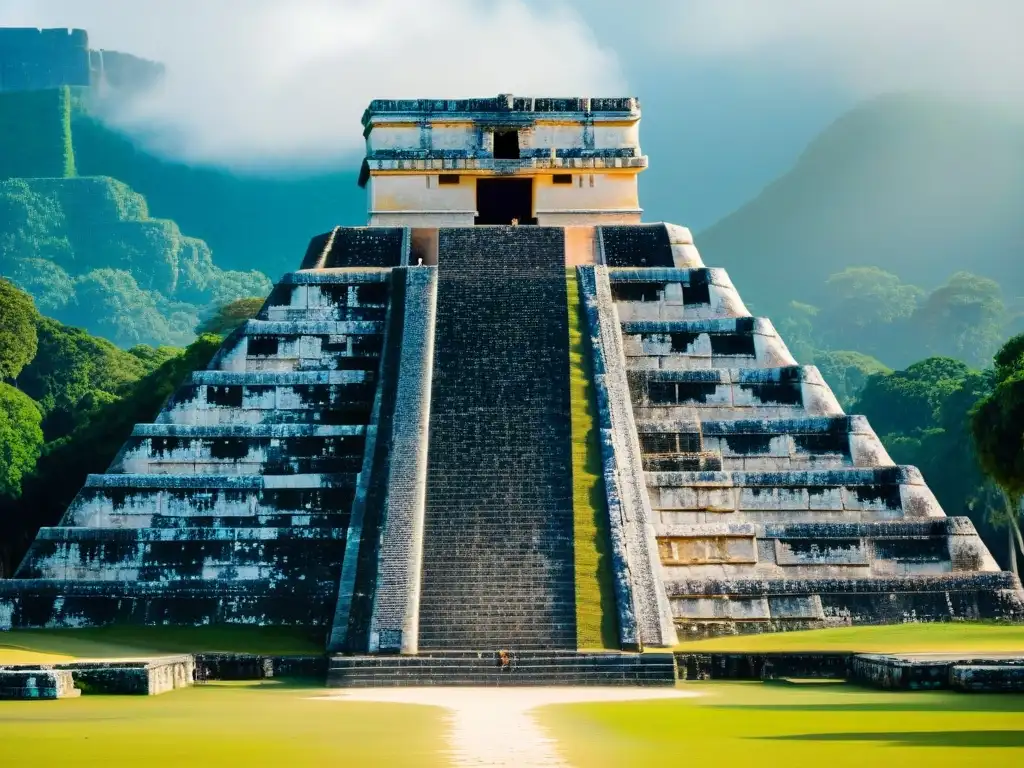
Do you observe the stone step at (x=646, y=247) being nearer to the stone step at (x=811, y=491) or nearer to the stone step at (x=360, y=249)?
the stone step at (x=360, y=249)

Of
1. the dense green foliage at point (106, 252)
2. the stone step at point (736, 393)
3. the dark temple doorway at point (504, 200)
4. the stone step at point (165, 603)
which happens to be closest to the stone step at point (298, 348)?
the stone step at point (736, 393)

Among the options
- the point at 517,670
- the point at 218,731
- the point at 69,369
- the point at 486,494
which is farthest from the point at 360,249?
the point at 69,369

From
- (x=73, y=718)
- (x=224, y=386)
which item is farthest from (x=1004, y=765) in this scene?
(x=224, y=386)

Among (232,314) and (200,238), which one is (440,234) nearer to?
(232,314)

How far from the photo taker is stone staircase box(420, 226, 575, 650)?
17906mm

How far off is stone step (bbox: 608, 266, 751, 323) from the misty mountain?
358 feet

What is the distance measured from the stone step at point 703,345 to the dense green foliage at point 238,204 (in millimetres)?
124709

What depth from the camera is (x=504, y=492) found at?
19.7 m

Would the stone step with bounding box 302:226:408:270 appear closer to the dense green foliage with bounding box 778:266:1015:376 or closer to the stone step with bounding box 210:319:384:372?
the stone step with bounding box 210:319:384:372

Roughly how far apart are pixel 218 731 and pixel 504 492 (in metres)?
7.77

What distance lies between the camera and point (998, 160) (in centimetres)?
13400

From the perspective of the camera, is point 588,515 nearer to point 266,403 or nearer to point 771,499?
point 771,499

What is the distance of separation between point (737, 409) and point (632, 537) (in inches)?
164

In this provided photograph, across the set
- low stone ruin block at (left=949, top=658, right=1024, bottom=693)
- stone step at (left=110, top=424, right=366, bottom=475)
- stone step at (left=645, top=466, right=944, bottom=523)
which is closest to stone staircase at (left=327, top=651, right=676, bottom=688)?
low stone ruin block at (left=949, top=658, right=1024, bottom=693)
